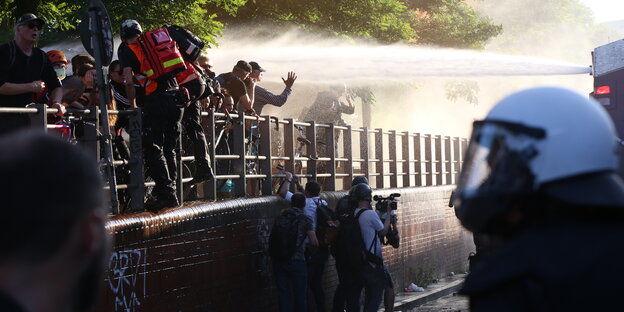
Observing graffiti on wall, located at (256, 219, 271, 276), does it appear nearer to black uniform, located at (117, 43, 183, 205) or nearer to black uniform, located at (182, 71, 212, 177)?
black uniform, located at (182, 71, 212, 177)

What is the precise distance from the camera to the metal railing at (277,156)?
10086 millimetres

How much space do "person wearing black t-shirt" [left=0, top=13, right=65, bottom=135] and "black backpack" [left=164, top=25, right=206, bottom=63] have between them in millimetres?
1638

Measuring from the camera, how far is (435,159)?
2436 cm

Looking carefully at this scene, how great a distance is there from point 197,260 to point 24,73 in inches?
120

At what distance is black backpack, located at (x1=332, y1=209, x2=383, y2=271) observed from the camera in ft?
47.0

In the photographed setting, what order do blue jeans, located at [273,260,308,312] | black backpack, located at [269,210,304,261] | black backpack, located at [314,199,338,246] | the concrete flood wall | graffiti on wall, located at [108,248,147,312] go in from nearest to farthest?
1. graffiti on wall, located at [108,248,147,312]
2. the concrete flood wall
3. black backpack, located at [269,210,304,261]
4. blue jeans, located at [273,260,308,312]
5. black backpack, located at [314,199,338,246]

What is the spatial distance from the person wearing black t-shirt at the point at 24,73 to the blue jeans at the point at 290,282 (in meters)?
4.57

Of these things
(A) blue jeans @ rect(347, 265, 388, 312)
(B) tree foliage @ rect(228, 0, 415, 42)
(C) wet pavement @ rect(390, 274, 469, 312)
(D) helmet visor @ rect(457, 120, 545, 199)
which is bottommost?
(C) wet pavement @ rect(390, 274, 469, 312)

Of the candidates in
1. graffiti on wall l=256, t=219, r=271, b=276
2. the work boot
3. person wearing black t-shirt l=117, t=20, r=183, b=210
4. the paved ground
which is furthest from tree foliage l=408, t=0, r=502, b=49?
person wearing black t-shirt l=117, t=20, r=183, b=210

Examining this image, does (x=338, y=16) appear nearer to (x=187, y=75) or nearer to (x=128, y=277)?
(x=187, y=75)

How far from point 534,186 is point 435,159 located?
22.0m

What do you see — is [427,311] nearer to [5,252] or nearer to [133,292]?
[133,292]

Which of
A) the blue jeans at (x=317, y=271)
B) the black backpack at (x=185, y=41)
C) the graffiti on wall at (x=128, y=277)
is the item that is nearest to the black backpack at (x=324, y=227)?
the blue jeans at (x=317, y=271)

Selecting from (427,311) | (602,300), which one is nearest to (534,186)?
(602,300)
